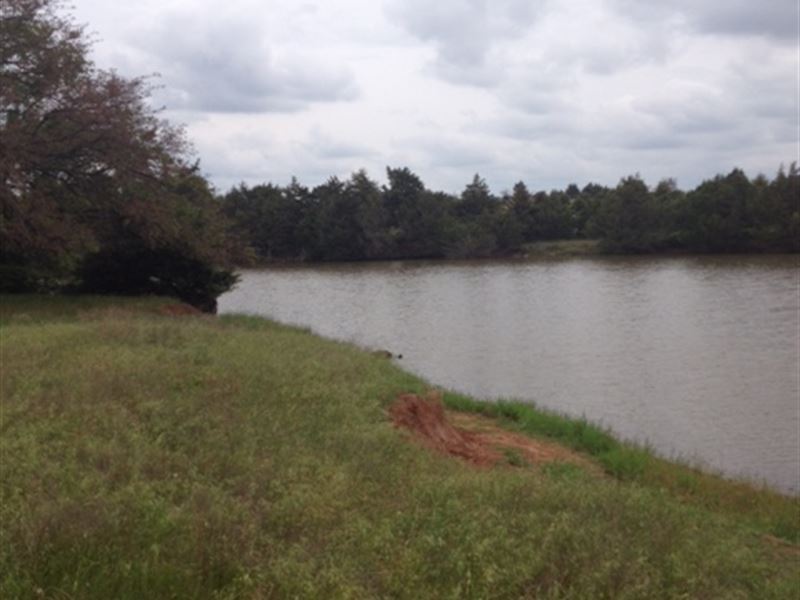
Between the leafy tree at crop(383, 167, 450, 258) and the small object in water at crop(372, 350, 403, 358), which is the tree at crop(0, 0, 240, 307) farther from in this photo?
the leafy tree at crop(383, 167, 450, 258)

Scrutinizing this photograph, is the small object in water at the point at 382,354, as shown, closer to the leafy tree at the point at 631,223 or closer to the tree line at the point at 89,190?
the tree line at the point at 89,190

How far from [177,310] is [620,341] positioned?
12210 mm

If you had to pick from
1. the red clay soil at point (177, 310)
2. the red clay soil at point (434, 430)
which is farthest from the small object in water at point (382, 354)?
the red clay soil at point (434, 430)

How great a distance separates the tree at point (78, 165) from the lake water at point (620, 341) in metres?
6.07

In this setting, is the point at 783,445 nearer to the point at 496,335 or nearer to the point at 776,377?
the point at 776,377

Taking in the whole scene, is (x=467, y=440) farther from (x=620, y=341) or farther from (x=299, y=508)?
(x=620, y=341)

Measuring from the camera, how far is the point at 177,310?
25.0 meters

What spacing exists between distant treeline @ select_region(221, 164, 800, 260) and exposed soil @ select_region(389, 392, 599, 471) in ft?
200

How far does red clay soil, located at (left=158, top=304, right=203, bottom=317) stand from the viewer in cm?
2368

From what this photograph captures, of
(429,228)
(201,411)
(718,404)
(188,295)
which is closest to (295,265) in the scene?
(429,228)

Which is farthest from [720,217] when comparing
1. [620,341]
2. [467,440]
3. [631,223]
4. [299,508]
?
[299,508]

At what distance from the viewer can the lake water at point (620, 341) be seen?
57.7ft

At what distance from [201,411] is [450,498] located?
11.3 ft

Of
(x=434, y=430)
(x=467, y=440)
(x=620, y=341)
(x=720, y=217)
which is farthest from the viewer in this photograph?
(x=720, y=217)
